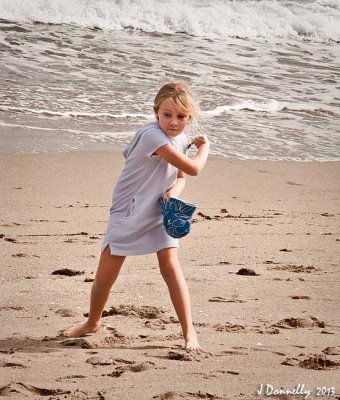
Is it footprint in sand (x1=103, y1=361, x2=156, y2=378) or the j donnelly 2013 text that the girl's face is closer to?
footprint in sand (x1=103, y1=361, x2=156, y2=378)

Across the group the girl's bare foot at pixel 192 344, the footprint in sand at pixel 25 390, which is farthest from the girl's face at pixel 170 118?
the footprint in sand at pixel 25 390

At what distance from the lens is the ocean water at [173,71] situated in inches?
371

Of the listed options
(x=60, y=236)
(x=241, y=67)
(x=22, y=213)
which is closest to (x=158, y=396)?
(x=60, y=236)

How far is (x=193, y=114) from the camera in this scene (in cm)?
413

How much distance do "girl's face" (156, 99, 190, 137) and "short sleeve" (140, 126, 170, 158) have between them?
0.05m

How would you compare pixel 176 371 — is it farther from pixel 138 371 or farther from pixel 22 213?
pixel 22 213

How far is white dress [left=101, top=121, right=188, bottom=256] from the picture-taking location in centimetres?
406

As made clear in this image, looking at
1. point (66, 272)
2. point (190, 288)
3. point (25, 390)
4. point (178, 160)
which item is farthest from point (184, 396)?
point (66, 272)

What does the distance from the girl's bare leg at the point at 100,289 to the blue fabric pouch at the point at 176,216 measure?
34 centimetres

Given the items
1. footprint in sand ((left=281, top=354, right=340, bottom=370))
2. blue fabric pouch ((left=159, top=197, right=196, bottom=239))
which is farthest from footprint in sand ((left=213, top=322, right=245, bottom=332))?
blue fabric pouch ((left=159, top=197, right=196, bottom=239))

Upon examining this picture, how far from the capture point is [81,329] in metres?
4.22

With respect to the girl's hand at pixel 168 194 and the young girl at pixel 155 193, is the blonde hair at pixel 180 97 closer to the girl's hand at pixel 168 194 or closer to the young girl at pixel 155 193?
the young girl at pixel 155 193

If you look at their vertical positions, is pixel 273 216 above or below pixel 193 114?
below

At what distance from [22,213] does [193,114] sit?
9.37 feet
